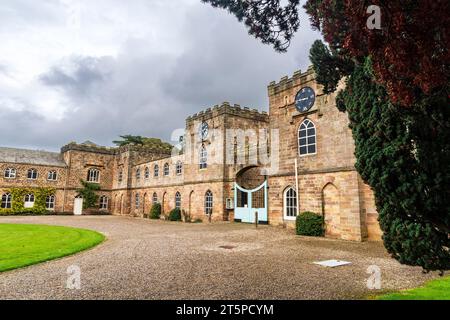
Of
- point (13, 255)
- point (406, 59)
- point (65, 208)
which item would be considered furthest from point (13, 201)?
point (406, 59)

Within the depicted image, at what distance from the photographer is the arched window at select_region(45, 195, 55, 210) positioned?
34.6 meters

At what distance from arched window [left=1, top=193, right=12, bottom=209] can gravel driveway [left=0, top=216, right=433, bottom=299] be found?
97.2 feet

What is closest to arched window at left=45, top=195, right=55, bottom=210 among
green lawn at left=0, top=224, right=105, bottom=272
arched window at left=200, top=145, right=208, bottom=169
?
arched window at left=200, top=145, right=208, bottom=169

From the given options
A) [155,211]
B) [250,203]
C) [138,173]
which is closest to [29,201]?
[138,173]

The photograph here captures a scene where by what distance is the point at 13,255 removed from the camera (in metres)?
8.86

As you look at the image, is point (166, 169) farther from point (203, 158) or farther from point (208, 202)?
point (208, 202)

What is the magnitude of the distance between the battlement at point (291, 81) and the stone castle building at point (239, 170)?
66 mm

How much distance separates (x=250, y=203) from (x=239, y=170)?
118 inches

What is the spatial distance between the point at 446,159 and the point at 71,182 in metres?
39.7

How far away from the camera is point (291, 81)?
16.4 metres

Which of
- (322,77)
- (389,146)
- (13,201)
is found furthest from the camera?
(13,201)

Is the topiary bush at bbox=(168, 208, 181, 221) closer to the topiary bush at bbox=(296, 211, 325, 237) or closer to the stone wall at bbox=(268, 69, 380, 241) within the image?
the stone wall at bbox=(268, 69, 380, 241)
